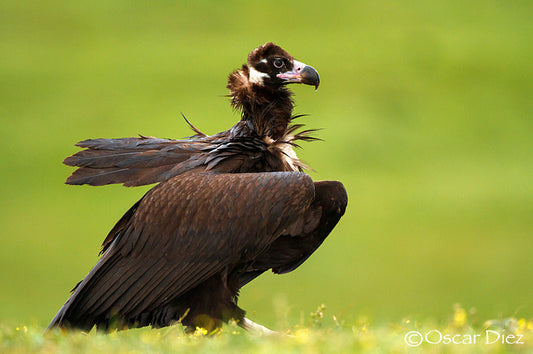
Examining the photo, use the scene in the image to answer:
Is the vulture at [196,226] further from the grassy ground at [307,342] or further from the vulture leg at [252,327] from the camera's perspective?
the grassy ground at [307,342]

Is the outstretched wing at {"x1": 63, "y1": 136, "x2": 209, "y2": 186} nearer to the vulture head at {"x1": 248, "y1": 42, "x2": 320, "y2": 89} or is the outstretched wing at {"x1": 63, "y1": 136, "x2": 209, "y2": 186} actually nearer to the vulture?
the vulture

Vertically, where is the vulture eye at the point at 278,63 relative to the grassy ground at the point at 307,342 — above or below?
above

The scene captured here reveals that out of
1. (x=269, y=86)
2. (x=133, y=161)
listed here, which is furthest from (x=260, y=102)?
(x=133, y=161)

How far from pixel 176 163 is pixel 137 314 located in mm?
1254

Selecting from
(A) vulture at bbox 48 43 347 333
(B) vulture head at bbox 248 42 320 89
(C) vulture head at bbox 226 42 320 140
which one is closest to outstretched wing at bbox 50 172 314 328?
(A) vulture at bbox 48 43 347 333

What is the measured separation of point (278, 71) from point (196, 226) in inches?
67.7

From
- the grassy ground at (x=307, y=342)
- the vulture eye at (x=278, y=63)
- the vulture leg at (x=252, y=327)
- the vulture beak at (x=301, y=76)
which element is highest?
the vulture eye at (x=278, y=63)

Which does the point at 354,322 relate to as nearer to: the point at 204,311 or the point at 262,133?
the point at 204,311

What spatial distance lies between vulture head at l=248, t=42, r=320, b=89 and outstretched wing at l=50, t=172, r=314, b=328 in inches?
48.3

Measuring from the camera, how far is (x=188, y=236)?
19.8 feet

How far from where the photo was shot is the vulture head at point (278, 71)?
22.7ft

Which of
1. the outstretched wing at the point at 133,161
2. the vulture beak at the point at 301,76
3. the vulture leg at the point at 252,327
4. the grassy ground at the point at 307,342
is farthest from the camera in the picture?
the vulture beak at the point at 301,76

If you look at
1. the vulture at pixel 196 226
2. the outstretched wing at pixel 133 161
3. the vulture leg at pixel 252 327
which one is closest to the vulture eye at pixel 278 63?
the vulture at pixel 196 226

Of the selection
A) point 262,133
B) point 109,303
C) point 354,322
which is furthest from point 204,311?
point 262,133
